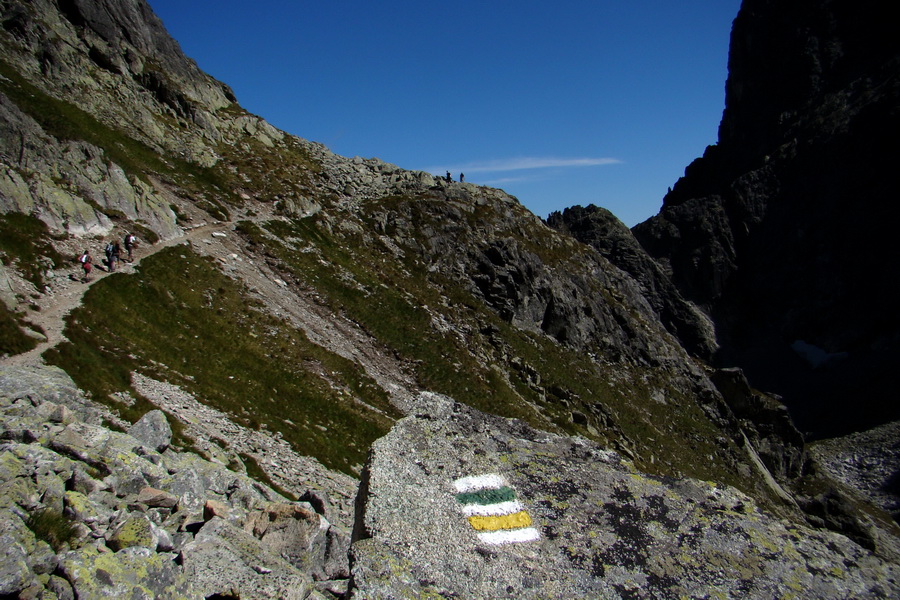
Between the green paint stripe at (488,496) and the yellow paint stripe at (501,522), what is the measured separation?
1.17ft

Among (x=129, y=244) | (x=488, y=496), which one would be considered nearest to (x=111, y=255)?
(x=129, y=244)

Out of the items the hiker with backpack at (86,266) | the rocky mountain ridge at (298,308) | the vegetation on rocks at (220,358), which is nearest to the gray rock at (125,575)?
the rocky mountain ridge at (298,308)

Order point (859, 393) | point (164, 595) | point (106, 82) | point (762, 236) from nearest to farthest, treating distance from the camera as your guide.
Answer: point (164, 595) → point (106, 82) → point (859, 393) → point (762, 236)

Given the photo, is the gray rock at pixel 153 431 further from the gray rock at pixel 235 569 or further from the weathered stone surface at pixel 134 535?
the weathered stone surface at pixel 134 535

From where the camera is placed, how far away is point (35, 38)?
5556 cm

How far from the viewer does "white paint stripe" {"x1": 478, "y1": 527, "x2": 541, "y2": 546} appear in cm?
880

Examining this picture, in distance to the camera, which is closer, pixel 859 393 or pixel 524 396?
pixel 524 396

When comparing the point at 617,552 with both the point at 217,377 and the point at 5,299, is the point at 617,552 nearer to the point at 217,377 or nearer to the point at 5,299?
the point at 217,377

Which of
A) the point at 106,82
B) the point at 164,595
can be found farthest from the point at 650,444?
the point at 106,82

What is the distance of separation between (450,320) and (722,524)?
173ft

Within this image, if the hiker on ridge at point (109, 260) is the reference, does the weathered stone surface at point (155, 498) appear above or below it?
below

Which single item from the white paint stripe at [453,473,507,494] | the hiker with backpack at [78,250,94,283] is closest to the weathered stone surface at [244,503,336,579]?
the white paint stripe at [453,473,507,494]

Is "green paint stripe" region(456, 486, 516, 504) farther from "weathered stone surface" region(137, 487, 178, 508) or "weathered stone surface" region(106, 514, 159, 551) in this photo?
"weathered stone surface" region(137, 487, 178, 508)

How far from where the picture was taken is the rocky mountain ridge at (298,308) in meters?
23.2
